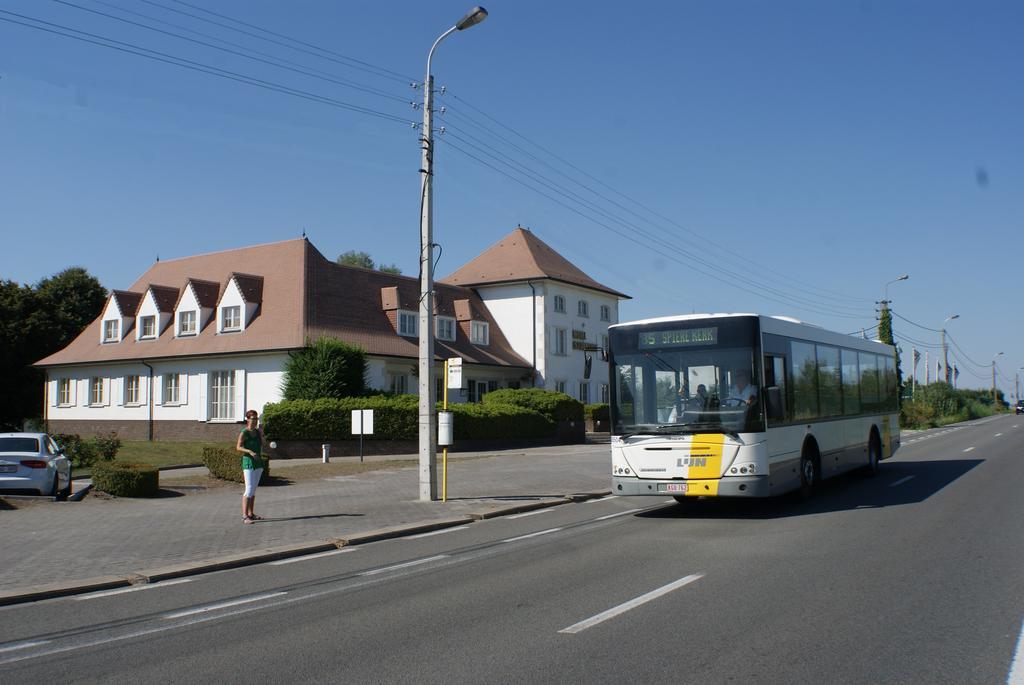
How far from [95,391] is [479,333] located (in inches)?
821

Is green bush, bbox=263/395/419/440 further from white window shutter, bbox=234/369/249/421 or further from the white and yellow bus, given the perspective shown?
the white and yellow bus

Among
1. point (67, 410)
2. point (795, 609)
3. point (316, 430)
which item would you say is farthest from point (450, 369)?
point (67, 410)

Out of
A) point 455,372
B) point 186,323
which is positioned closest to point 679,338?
point 455,372

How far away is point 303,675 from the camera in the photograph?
562cm

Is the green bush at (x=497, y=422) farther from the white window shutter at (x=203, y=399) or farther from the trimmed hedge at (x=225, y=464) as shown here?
the trimmed hedge at (x=225, y=464)

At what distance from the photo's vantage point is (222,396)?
39125 millimetres

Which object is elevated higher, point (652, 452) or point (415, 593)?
point (652, 452)

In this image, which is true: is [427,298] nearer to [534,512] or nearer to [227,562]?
[534,512]

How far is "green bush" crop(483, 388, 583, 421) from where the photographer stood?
136 ft

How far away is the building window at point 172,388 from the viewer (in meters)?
40.9

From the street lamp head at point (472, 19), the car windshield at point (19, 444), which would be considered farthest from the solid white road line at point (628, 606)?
the car windshield at point (19, 444)

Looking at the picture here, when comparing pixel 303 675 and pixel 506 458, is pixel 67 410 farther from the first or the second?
pixel 303 675

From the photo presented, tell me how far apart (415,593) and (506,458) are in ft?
70.3

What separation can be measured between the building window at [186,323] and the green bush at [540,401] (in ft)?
47.8
